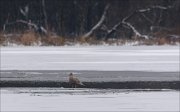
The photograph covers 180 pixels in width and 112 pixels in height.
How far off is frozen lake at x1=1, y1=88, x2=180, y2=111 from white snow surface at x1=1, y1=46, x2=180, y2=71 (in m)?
4.03

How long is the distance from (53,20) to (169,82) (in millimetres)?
18271

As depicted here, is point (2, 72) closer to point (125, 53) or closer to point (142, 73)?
point (142, 73)

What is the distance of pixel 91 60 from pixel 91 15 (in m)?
12.6

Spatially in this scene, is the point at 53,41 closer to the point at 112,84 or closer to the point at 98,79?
the point at 98,79

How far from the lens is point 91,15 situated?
96.1 ft

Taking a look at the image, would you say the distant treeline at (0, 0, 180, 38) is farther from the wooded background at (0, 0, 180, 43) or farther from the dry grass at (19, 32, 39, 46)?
the dry grass at (19, 32, 39, 46)

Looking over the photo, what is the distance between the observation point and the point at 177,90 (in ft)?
35.1

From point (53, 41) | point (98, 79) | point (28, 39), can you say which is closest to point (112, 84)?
point (98, 79)

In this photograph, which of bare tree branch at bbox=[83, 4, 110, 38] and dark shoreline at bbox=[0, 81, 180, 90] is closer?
dark shoreline at bbox=[0, 81, 180, 90]

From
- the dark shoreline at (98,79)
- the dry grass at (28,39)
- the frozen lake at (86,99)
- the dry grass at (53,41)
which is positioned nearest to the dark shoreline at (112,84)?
the dark shoreline at (98,79)

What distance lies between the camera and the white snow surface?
14805 mm

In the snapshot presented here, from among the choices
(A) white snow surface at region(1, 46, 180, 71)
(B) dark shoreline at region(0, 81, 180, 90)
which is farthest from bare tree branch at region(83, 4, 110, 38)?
(B) dark shoreline at region(0, 81, 180, 90)

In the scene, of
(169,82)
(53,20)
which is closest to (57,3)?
(53,20)

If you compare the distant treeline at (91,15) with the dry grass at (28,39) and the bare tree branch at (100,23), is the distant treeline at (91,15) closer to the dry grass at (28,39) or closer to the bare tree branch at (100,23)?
the bare tree branch at (100,23)
